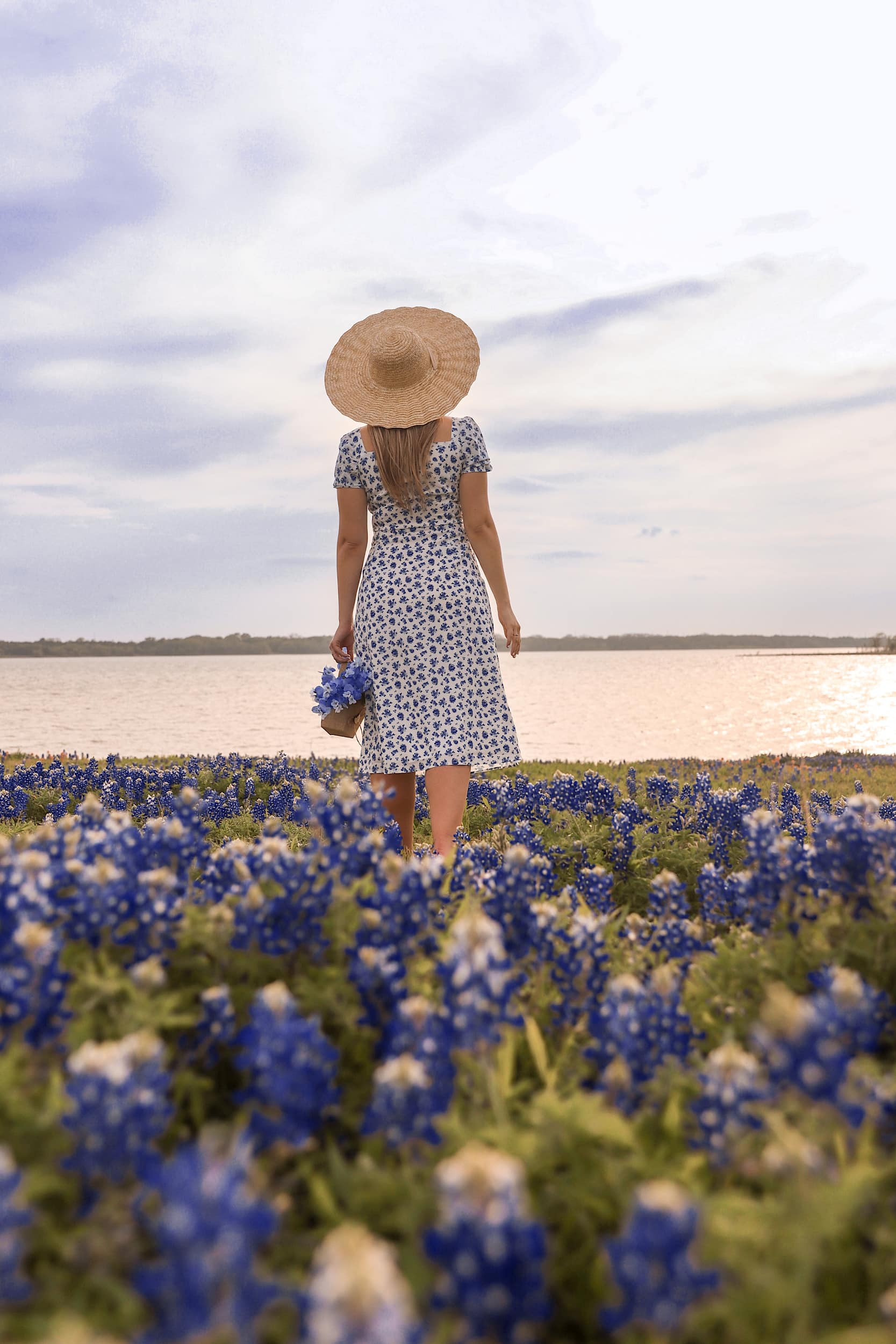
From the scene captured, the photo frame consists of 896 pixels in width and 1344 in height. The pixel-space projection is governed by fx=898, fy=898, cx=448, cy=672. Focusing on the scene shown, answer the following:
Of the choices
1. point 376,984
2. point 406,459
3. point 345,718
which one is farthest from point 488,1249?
point 406,459

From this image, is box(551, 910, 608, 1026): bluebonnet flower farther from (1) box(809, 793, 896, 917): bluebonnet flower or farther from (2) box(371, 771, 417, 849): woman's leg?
(2) box(371, 771, 417, 849): woman's leg

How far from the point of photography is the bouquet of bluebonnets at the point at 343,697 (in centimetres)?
628

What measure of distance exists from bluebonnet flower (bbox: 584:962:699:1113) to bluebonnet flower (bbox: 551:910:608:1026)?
13cm

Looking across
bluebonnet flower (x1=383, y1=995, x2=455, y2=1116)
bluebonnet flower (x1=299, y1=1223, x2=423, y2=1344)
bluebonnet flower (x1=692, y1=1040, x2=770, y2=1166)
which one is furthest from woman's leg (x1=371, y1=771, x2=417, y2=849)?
bluebonnet flower (x1=299, y1=1223, x2=423, y2=1344)

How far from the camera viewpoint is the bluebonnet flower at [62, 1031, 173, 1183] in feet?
5.41

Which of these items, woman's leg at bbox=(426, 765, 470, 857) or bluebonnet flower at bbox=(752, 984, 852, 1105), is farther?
woman's leg at bbox=(426, 765, 470, 857)

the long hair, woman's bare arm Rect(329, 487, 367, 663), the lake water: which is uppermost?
the long hair

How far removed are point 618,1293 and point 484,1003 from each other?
24.2 inches

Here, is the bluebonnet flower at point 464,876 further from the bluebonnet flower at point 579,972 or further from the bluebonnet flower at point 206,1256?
the bluebonnet flower at point 206,1256

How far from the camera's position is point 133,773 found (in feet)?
35.7

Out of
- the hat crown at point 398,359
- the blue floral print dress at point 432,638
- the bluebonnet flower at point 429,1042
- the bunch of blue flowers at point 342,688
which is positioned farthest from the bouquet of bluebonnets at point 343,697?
the bluebonnet flower at point 429,1042

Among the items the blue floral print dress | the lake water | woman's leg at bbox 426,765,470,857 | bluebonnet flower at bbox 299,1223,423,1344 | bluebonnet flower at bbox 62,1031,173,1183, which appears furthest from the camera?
the lake water

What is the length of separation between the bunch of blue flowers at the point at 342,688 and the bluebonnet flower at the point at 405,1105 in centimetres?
447

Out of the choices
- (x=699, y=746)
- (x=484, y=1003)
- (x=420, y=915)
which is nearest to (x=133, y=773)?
(x=420, y=915)
